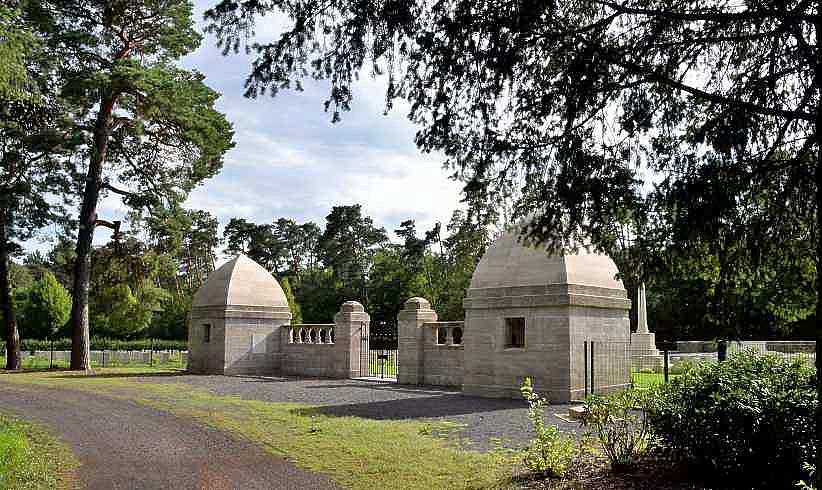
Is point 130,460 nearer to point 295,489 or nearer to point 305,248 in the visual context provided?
point 295,489

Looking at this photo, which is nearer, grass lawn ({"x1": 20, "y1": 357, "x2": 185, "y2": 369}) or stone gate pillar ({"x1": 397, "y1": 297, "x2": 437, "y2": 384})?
stone gate pillar ({"x1": 397, "y1": 297, "x2": 437, "y2": 384})

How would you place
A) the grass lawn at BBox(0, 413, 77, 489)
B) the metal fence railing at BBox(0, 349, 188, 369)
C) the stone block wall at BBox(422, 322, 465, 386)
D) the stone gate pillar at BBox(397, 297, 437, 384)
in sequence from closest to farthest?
1. the grass lawn at BBox(0, 413, 77, 489)
2. the stone block wall at BBox(422, 322, 465, 386)
3. the stone gate pillar at BBox(397, 297, 437, 384)
4. the metal fence railing at BBox(0, 349, 188, 369)

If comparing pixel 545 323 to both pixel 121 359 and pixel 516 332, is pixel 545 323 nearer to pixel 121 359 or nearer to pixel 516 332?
pixel 516 332

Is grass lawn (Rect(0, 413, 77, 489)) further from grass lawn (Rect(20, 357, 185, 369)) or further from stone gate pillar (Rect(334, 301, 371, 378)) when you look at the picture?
grass lawn (Rect(20, 357, 185, 369))

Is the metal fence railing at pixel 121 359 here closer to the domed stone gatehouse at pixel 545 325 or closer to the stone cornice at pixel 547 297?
the domed stone gatehouse at pixel 545 325

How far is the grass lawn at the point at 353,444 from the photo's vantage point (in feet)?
25.3

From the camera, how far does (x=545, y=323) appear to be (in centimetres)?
1545

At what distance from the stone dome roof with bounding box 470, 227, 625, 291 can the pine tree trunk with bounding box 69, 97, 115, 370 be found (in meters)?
16.8

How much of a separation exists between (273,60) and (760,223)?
436 centimetres

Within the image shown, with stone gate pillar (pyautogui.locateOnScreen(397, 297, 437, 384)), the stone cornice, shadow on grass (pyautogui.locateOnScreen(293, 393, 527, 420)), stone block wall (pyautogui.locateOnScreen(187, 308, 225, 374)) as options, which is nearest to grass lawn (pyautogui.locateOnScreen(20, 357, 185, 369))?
stone block wall (pyautogui.locateOnScreen(187, 308, 225, 374))

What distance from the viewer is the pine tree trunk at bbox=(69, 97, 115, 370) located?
25802 mm

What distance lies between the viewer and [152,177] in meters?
27.0

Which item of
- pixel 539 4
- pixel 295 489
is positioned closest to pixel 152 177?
pixel 295 489

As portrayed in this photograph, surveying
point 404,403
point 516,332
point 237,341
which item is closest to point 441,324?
point 516,332
